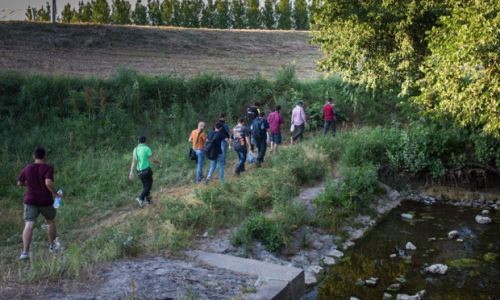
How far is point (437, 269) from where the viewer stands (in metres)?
9.38

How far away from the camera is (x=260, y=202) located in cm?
1188

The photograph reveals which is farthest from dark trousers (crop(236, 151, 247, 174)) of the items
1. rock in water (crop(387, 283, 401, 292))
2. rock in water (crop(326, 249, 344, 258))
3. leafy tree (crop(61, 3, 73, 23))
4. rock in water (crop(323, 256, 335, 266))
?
leafy tree (crop(61, 3, 73, 23))

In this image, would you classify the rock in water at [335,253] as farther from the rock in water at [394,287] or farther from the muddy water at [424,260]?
the rock in water at [394,287]

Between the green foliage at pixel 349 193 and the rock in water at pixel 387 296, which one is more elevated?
the green foliage at pixel 349 193

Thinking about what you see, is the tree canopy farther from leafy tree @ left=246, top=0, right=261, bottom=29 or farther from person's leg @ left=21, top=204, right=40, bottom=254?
leafy tree @ left=246, top=0, right=261, bottom=29

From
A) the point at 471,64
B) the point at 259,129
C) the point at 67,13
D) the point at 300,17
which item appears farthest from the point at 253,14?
the point at 471,64

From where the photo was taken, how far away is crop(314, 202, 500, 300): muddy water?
28.3 ft

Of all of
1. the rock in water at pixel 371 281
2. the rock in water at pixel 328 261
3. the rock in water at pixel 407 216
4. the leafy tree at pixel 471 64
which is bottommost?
the rock in water at pixel 407 216

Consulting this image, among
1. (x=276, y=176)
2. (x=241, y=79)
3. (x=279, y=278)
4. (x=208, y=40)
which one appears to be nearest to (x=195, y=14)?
(x=208, y=40)

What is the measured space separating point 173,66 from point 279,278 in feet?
73.0

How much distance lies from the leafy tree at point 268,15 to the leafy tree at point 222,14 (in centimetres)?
467

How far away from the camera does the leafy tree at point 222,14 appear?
57.9 m

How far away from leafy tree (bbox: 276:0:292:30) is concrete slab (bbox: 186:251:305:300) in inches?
2153

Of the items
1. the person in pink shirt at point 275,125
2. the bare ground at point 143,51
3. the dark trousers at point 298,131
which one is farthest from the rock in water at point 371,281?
the bare ground at point 143,51
